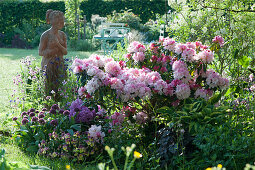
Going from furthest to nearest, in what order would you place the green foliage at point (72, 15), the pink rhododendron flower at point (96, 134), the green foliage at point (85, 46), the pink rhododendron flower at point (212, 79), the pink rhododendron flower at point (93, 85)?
the green foliage at point (72, 15) → the green foliage at point (85, 46) → the pink rhododendron flower at point (212, 79) → the pink rhododendron flower at point (96, 134) → the pink rhododendron flower at point (93, 85)

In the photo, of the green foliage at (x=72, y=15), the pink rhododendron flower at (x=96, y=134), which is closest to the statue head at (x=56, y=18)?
the pink rhododendron flower at (x=96, y=134)

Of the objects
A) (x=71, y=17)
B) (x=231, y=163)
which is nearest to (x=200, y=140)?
(x=231, y=163)

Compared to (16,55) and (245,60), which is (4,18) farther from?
(245,60)

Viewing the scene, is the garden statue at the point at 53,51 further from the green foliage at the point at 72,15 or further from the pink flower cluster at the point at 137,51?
the green foliage at the point at 72,15

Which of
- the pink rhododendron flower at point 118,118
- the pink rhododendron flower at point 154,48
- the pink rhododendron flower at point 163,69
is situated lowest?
the pink rhododendron flower at point 118,118

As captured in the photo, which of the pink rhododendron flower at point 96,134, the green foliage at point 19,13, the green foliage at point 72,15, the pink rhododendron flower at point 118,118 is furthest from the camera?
the green foliage at point 19,13

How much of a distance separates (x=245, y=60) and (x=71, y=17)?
1192cm

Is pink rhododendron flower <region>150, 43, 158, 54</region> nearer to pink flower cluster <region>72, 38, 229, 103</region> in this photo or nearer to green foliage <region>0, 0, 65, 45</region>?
pink flower cluster <region>72, 38, 229, 103</region>

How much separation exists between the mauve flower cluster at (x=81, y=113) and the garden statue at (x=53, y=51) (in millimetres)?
1233

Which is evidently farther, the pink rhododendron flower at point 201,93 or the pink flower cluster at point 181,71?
the pink rhododendron flower at point 201,93

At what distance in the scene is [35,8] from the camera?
15539 mm

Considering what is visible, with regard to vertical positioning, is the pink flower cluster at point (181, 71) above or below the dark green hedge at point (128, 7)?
below

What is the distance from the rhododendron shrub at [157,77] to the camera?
10.9ft

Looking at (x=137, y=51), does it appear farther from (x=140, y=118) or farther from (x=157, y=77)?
(x=140, y=118)
